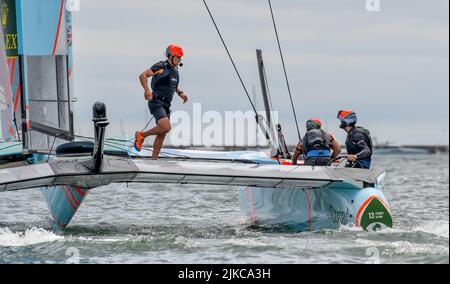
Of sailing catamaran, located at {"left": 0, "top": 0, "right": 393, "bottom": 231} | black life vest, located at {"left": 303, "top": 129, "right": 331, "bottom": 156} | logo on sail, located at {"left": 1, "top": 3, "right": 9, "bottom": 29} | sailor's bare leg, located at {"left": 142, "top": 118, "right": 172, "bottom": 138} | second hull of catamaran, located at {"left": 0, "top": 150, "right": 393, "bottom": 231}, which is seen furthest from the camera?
logo on sail, located at {"left": 1, "top": 3, "right": 9, "bottom": 29}

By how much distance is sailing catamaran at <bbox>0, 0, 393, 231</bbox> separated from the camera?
8.28 m

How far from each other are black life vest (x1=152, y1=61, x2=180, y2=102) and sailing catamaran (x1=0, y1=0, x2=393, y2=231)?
2.50ft

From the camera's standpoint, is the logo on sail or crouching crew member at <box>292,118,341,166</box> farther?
the logo on sail

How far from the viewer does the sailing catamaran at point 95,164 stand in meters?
8.28

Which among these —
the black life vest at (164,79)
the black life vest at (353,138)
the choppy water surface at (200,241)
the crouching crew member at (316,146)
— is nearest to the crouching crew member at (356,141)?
the black life vest at (353,138)

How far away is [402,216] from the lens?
477 inches

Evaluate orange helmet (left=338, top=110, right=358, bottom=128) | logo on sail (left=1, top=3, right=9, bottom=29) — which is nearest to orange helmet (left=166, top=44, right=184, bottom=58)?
orange helmet (left=338, top=110, right=358, bottom=128)

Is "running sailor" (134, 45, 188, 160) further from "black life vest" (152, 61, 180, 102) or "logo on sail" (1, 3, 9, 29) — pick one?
"logo on sail" (1, 3, 9, 29)

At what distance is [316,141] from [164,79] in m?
1.60

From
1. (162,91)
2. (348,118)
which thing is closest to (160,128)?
(162,91)

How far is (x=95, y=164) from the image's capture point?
8055mm

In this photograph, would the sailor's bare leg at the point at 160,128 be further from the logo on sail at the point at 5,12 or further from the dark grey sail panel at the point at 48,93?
the logo on sail at the point at 5,12
